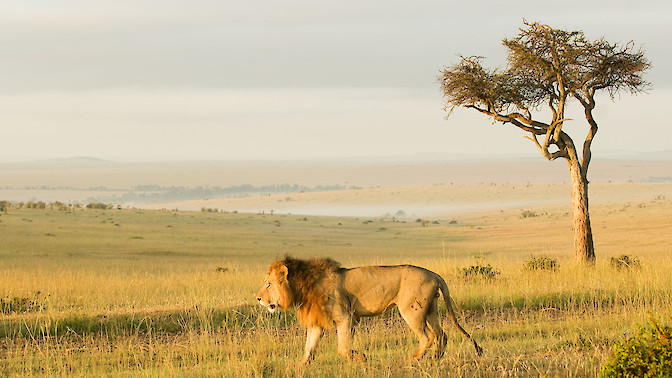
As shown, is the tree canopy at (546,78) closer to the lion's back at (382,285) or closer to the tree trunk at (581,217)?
the tree trunk at (581,217)

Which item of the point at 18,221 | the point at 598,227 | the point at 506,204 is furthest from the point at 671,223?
the point at 506,204

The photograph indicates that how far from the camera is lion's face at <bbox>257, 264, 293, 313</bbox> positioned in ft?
27.3

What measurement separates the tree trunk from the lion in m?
11.2

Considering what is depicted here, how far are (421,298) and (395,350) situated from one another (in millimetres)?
1417

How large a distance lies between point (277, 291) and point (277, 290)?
1 cm

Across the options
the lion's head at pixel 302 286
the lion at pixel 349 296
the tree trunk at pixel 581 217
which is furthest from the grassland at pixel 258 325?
the tree trunk at pixel 581 217

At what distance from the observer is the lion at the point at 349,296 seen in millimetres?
8031

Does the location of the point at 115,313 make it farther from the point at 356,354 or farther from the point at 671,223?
the point at 671,223

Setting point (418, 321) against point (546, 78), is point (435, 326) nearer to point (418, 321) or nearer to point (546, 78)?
point (418, 321)

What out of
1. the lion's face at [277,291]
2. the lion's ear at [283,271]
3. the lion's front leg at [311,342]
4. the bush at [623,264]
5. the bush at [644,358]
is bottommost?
the bush at [623,264]

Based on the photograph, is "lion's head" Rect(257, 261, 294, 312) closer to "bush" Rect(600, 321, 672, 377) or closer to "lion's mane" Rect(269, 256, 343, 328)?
"lion's mane" Rect(269, 256, 343, 328)

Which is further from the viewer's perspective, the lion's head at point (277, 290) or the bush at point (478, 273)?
the bush at point (478, 273)

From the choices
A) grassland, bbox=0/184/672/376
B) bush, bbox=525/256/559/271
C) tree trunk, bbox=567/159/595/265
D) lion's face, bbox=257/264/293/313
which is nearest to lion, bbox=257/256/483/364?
lion's face, bbox=257/264/293/313

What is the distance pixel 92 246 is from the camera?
3244 centimetres
